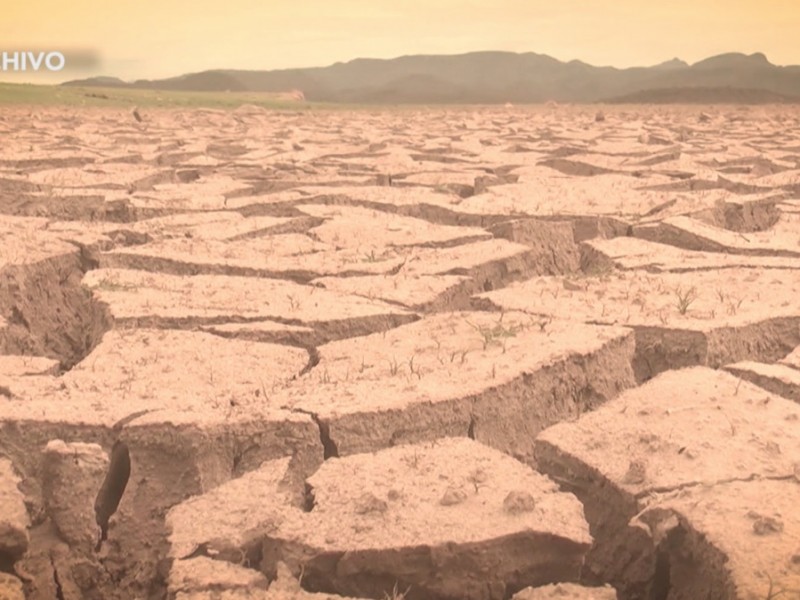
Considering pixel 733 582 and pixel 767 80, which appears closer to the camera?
pixel 733 582

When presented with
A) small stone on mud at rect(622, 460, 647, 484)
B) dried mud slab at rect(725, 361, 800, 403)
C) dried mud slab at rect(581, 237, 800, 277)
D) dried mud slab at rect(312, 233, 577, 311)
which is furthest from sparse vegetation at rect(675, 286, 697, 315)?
small stone on mud at rect(622, 460, 647, 484)

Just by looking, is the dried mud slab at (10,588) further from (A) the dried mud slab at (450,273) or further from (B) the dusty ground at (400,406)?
(A) the dried mud slab at (450,273)

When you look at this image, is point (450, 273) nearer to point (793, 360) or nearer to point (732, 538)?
point (793, 360)

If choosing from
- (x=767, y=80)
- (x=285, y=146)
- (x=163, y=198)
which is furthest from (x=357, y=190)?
(x=767, y=80)

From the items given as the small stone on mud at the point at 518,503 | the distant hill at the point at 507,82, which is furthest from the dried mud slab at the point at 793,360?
the distant hill at the point at 507,82

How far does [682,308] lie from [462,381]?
0.76 m

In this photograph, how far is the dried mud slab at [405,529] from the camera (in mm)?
1384

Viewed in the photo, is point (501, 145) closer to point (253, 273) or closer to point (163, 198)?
point (163, 198)

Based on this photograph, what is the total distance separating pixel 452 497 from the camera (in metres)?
1.50

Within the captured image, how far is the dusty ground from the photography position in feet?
4.65

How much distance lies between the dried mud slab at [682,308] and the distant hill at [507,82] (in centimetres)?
1564

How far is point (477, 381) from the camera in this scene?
196cm

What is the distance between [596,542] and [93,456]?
0.73 m

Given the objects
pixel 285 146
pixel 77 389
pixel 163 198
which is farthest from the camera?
pixel 285 146
